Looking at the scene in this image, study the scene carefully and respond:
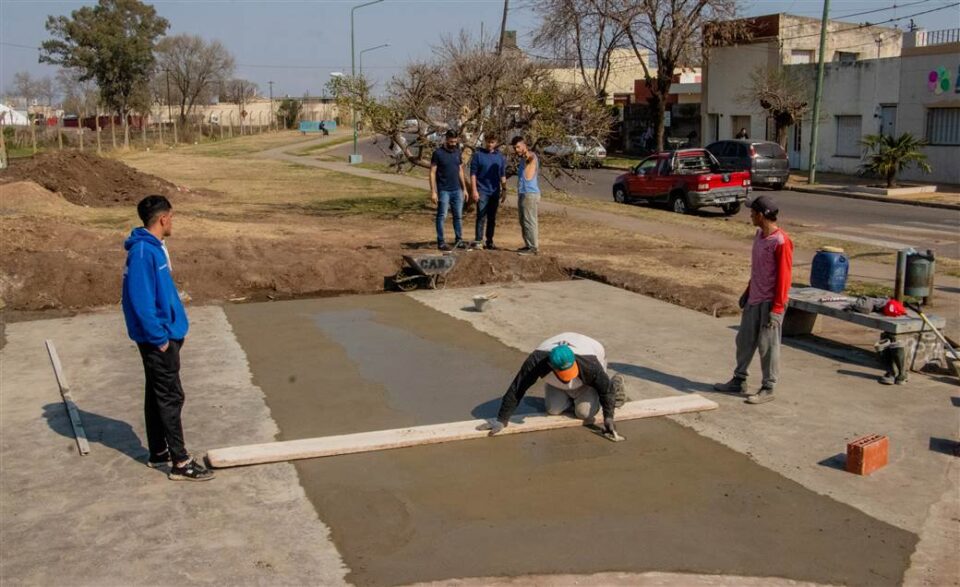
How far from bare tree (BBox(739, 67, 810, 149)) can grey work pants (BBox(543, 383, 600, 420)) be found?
103 ft

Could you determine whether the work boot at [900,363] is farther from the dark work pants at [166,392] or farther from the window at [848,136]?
the window at [848,136]

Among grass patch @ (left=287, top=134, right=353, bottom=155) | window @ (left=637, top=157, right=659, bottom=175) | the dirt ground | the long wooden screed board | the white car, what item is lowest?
the long wooden screed board

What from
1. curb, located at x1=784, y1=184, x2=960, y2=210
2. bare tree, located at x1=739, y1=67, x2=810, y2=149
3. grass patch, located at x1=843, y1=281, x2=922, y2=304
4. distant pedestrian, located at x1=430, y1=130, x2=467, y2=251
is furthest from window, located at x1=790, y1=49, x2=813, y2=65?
distant pedestrian, located at x1=430, y1=130, x2=467, y2=251

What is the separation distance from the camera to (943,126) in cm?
3162

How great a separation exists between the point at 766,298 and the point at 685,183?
15.7 m

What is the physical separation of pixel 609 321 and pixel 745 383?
292cm

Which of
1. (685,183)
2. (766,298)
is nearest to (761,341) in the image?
(766,298)

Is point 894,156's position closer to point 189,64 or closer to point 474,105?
point 474,105

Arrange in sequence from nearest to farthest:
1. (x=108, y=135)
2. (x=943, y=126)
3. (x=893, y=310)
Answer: (x=893, y=310) < (x=943, y=126) < (x=108, y=135)

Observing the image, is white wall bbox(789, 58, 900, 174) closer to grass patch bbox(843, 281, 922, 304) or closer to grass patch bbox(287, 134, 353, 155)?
grass patch bbox(843, 281, 922, 304)

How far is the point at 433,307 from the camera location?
11734 millimetres

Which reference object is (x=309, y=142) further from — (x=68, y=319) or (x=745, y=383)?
(x=745, y=383)

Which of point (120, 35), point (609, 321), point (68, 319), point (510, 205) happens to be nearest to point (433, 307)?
point (609, 321)

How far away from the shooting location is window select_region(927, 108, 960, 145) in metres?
31.1
